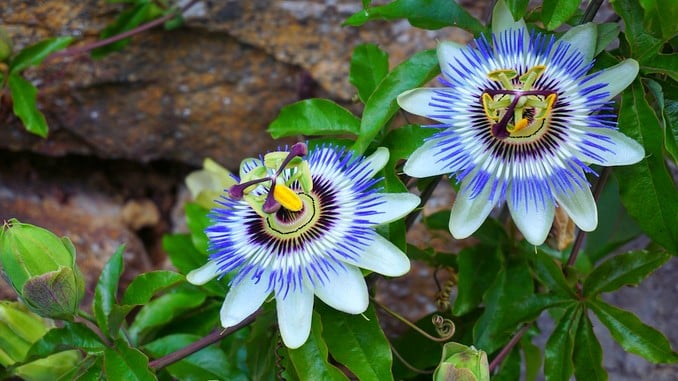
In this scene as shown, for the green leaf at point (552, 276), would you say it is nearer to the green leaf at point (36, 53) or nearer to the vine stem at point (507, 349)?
the vine stem at point (507, 349)

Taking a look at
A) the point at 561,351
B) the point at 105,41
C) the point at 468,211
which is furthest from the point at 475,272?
the point at 105,41

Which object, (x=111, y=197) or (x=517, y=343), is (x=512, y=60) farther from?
(x=111, y=197)

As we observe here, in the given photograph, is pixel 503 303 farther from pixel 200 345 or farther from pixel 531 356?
pixel 200 345

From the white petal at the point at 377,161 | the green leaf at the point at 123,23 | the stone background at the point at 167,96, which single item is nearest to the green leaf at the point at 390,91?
the white petal at the point at 377,161

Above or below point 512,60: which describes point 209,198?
below

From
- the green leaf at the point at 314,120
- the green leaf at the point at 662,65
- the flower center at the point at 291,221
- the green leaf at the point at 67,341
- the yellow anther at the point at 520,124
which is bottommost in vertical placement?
→ the green leaf at the point at 67,341

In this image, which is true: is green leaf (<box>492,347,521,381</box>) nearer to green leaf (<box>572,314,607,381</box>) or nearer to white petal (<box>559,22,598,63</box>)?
green leaf (<box>572,314,607,381</box>)

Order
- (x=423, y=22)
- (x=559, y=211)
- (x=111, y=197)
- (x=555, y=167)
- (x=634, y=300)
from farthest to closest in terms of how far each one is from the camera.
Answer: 1. (x=111, y=197)
2. (x=634, y=300)
3. (x=559, y=211)
4. (x=423, y=22)
5. (x=555, y=167)

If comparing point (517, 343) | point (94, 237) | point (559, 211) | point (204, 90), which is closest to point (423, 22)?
point (559, 211)
